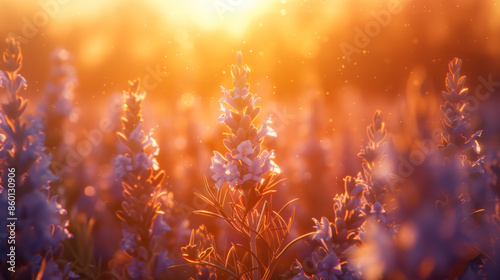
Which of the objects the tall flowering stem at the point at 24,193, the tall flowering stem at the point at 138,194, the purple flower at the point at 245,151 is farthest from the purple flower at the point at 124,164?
the purple flower at the point at 245,151

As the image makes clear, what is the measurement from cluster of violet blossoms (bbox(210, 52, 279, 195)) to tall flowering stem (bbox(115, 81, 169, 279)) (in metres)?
0.30

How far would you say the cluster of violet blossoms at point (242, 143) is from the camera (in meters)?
1.64

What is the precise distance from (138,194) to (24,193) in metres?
0.56

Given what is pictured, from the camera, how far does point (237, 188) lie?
173cm

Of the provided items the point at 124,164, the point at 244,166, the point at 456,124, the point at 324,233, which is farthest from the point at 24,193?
the point at 456,124

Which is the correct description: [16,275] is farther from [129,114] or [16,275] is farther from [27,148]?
[129,114]

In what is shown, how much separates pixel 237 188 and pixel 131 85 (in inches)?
27.8

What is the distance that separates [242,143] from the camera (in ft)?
5.33

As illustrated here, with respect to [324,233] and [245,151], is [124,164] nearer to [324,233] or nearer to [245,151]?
[245,151]

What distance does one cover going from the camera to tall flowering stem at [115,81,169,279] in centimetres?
159

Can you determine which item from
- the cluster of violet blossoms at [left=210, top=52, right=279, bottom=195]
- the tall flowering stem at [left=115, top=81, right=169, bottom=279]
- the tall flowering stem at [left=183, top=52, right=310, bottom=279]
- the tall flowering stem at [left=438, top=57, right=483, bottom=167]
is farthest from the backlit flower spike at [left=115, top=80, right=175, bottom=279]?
the tall flowering stem at [left=438, top=57, right=483, bottom=167]

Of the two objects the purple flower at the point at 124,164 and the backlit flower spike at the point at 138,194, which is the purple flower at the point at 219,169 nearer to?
the backlit flower spike at the point at 138,194

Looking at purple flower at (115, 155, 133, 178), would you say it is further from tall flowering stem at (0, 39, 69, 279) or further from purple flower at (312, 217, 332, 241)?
purple flower at (312, 217, 332, 241)

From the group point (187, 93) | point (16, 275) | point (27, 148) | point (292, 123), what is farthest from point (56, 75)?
point (16, 275)
